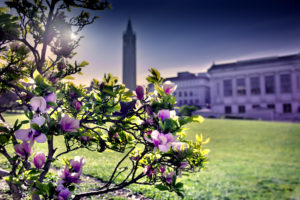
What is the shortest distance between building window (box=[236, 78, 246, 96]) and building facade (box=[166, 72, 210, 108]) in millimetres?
20141

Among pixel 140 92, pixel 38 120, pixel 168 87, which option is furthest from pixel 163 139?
pixel 38 120

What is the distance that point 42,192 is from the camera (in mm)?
1545

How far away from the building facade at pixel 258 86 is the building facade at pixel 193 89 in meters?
18.2

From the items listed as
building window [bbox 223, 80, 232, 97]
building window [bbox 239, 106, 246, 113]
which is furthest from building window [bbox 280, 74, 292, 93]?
building window [bbox 223, 80, 232, 97]

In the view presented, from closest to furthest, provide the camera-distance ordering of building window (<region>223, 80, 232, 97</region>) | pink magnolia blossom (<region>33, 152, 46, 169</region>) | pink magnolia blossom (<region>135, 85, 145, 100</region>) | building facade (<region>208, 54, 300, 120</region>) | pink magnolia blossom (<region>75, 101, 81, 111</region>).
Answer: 1. pink magnolia blossom (<region>33, 152, 46, 169</region>)
2. pink magnolia blossom (<region>135, 85, 145, 100</region>)
3. pink magnolia blossom (<region>75, 101, 81, 111</region>)
4. building facade (<region>208, 54, 300, 120</region>)
5. building window (<region>223, 80, 232, 97</region>)

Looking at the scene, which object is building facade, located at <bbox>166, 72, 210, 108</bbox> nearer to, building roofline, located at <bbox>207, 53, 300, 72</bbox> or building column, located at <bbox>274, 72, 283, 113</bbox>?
building roofline, located at <bbox>207, 53, 300, 72</bbox>

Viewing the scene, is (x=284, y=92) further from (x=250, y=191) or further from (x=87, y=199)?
(x=87, y=199)

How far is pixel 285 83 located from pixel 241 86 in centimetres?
948

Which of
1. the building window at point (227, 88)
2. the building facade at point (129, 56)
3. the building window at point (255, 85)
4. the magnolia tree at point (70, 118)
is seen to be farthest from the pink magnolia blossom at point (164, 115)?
the building facade at point (129, 56)

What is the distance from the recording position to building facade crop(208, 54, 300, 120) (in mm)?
46625

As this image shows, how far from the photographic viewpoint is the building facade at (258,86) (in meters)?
46.6

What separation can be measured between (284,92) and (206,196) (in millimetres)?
52323

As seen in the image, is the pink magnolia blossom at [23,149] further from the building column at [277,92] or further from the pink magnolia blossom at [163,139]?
the building column at [277,92]

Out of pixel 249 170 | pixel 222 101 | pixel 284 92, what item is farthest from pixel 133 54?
pixel 249 170
